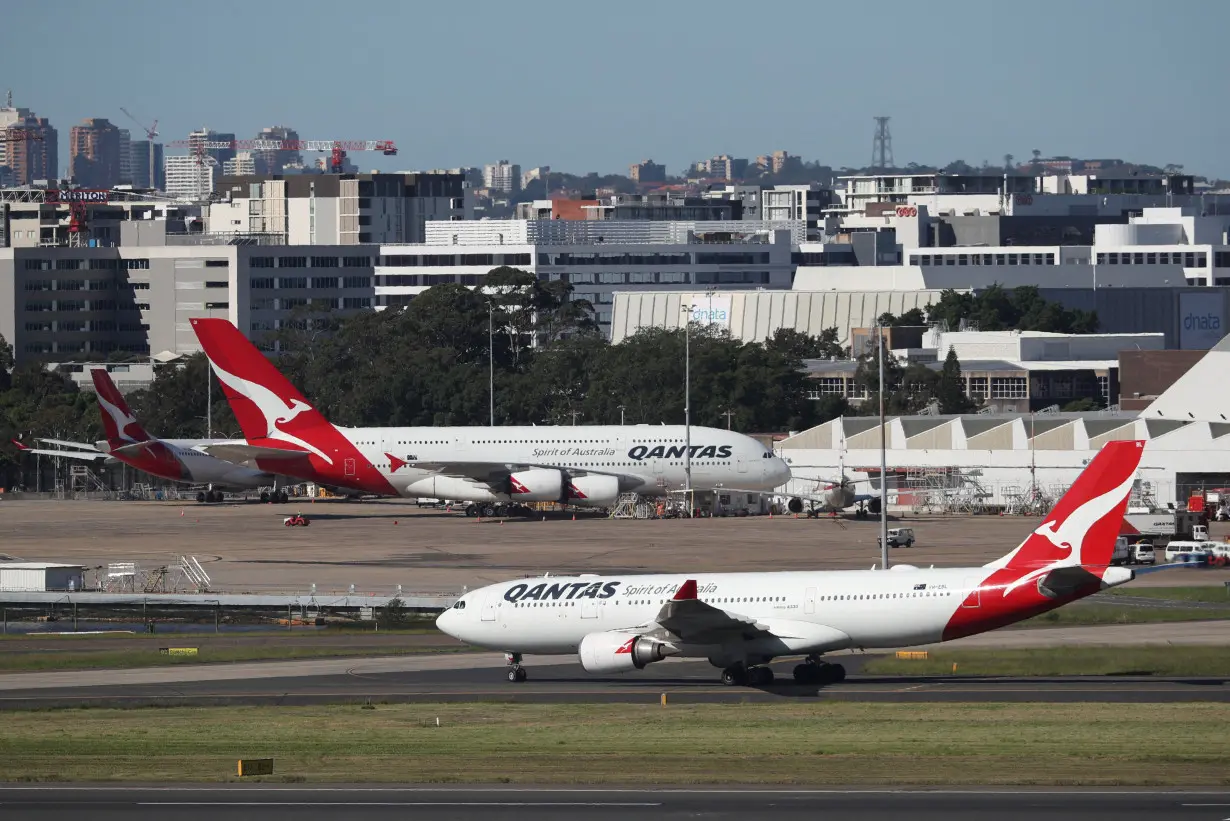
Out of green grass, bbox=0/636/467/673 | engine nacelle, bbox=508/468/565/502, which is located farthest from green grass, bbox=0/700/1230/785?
engine nacelle, bbox=508/468/565/502

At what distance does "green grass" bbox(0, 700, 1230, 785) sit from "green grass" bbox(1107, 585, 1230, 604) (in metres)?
24.8

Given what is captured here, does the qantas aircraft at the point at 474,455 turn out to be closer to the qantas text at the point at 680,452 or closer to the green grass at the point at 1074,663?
the qantas text at the point at 680,452

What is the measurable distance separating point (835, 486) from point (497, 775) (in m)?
70.6

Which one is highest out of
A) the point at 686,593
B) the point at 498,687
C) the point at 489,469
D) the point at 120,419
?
the point at 120,419

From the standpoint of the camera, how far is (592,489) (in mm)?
103750

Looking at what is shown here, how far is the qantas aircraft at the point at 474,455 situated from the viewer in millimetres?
103375

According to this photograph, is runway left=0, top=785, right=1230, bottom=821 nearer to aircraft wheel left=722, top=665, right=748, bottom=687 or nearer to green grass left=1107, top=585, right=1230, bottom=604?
aircraft wheel left=722, top=665, right=748, bottom=687

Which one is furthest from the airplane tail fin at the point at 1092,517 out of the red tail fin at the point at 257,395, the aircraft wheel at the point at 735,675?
the red tail fin at the point at 257,395

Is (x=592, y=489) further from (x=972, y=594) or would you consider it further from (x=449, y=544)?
(x=972, y=594)

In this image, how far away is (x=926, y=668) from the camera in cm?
5056

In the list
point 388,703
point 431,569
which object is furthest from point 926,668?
point 431,569

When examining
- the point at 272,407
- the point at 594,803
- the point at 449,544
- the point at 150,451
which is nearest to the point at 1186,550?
the point at 449,544

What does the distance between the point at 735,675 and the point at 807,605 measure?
252cm

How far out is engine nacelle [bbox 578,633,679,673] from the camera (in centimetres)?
4706
